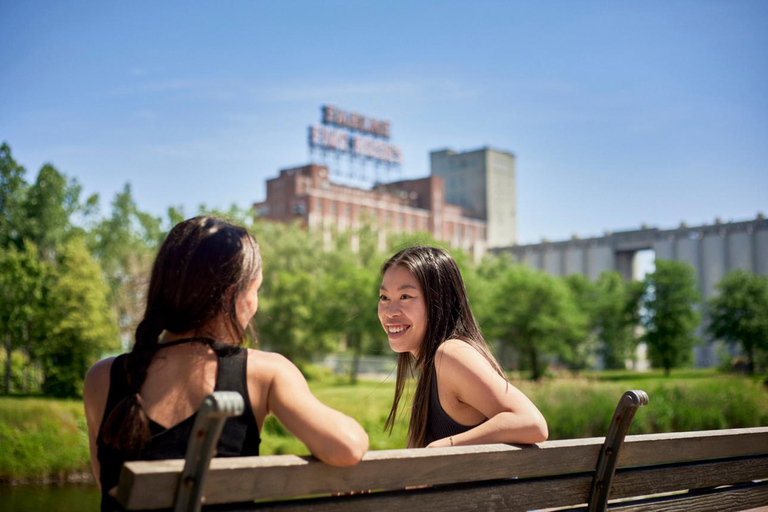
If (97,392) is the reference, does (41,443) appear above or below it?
below

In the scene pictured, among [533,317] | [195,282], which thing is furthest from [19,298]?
[195,282]

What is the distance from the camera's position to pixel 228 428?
214cm

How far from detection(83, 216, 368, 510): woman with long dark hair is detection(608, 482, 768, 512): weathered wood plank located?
1.49 meters

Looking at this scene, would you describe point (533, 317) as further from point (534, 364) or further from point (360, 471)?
point (360, 471)

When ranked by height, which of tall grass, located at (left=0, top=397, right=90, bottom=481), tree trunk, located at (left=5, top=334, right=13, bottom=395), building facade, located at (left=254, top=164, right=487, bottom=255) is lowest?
tall grass, located at (left=0, top=397, right=90, bottom=481)

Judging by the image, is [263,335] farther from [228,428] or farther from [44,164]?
[228,428]

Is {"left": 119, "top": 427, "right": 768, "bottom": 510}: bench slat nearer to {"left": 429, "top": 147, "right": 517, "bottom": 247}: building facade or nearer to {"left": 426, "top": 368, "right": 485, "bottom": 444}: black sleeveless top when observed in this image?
{"left": 426, "top": 368, "right": 485, "bottom": 444}: black sleeveless top

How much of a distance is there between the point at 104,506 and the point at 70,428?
1962cm

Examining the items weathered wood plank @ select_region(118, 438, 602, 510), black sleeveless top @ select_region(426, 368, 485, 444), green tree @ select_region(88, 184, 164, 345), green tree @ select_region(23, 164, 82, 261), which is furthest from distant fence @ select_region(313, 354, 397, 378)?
weathered wood plank @ select_region(118, 438, 602, 510)

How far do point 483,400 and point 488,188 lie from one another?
97.4 m

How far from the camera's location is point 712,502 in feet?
10.8

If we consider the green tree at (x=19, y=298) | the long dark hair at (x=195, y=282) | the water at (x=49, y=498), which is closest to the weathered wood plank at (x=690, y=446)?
the long dark hair at (x=195, y=282)

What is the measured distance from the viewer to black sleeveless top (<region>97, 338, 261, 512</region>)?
6.82 ft

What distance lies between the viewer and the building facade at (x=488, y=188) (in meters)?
99.0
